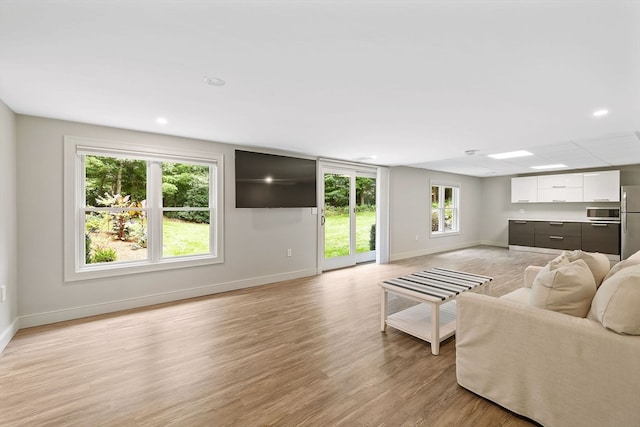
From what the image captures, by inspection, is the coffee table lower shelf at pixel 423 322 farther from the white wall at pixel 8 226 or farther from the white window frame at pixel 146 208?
the white wall at pixel 8 226

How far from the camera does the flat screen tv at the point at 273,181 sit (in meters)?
4.40

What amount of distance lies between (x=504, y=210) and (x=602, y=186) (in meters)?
2.32

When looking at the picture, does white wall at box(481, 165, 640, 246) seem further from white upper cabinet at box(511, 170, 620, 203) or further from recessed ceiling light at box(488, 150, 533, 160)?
recessed ceiling light at box(488, 150, 533, 160)

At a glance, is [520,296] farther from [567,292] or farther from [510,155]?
[510,155]

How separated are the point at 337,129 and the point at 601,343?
2.96m

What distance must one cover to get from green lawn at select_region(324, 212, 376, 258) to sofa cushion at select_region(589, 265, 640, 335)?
439cm

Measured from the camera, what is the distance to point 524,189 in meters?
8.04

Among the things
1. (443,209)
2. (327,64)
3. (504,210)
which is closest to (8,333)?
→ (327,64)

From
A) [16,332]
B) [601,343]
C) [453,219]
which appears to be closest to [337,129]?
[601,343]

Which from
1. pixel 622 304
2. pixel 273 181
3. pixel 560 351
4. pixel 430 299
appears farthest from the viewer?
pixel 273 181

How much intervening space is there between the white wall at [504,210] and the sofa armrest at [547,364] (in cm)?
797

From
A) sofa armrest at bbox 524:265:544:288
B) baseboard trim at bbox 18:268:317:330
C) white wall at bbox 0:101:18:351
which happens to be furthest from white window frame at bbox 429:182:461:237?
white wall at bbox 0:101:18:351

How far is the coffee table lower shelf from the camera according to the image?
8.54 ft

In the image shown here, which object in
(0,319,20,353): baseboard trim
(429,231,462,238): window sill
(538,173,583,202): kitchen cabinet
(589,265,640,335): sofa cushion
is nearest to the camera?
(589,265,640,335): sofa cushion
